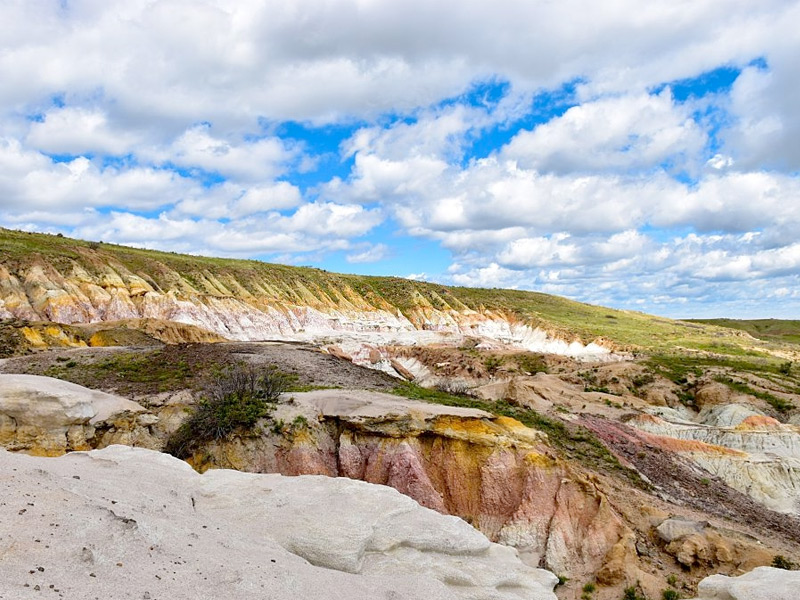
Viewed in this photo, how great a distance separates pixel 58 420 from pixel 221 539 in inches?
432

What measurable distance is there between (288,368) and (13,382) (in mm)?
13525

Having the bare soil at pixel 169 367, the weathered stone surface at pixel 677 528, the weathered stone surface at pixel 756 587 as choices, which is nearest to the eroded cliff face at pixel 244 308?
the bare soil at pixel 169 367

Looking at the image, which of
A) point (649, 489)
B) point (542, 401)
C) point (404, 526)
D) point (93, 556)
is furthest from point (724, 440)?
point (93, 556)

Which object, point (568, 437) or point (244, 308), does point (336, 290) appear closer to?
point (244, 308)

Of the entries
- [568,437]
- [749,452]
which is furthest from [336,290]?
[568,437]

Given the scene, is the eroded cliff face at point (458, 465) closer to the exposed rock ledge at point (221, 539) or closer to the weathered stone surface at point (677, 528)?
the weathered stone surface at point (677, 528)

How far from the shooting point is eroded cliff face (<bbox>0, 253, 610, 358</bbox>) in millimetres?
49844

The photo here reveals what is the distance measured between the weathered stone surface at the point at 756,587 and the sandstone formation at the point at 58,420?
16.5m

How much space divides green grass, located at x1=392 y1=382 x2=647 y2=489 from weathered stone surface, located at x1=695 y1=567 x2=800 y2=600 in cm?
875

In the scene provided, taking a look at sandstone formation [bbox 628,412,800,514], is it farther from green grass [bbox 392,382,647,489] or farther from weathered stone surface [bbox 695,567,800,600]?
weathered stone surface [bbox 695,567,800,600]

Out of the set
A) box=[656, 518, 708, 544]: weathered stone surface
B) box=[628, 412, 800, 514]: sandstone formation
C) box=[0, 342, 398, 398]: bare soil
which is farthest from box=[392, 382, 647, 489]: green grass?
box=[628, 412, 800, 514]: sandstone formation

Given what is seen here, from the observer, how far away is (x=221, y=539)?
8.48 metres

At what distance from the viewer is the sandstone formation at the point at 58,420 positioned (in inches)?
621

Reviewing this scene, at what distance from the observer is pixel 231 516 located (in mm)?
10125
